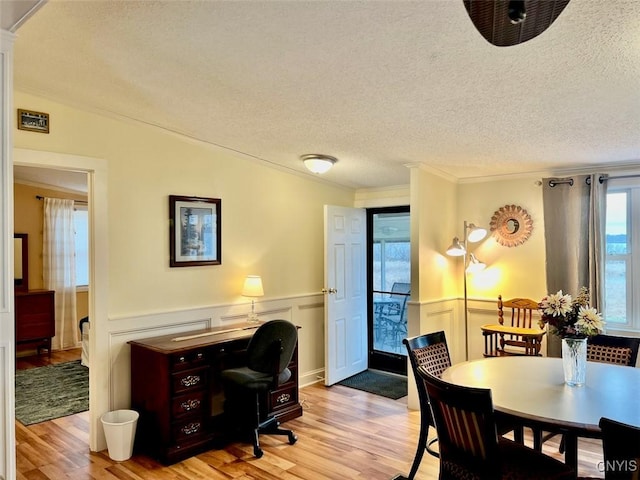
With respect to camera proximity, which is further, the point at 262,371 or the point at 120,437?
the point at 262,371

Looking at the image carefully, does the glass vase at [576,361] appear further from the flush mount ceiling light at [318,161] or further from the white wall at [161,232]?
the white wall at [161,232]

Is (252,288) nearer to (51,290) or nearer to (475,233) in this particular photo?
(475,233)

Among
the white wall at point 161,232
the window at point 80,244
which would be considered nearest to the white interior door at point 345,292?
the white wall at point 161,232

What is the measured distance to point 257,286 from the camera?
4133mm

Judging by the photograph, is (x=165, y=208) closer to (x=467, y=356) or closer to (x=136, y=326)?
(x=136, y=326)

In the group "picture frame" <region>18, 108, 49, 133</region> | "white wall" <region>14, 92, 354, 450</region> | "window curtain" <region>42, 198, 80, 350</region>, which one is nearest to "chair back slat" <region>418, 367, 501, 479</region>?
"white wall" <region>14, 92, 354, 450</region>

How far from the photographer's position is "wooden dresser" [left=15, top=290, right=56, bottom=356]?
599 centimetres

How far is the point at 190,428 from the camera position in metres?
3.27

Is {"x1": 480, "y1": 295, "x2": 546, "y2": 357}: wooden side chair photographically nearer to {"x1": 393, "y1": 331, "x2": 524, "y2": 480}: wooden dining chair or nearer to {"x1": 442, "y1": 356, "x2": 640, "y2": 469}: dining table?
{"x1": 442, "y1": 356, "x2": 640, "y2": 469}: dining table

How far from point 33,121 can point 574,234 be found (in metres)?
4.34

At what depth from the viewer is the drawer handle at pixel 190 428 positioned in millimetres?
3233

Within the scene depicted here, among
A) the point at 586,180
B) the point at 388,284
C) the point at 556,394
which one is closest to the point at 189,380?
the point at 556,394

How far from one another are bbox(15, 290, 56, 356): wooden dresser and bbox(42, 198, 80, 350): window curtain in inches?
12.8


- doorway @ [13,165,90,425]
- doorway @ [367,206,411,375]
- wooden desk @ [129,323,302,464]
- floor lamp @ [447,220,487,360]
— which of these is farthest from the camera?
doorway @ [367,206,411,375]
